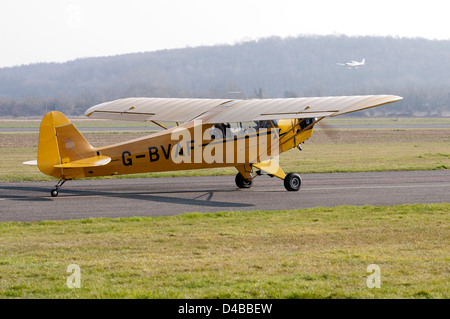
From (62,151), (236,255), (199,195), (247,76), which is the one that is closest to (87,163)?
(62,151)

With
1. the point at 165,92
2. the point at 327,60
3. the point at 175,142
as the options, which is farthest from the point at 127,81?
the point at 175,142

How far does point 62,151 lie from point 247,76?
435ft

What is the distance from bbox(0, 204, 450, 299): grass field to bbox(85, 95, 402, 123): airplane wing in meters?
3.87

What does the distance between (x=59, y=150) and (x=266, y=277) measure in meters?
10.3

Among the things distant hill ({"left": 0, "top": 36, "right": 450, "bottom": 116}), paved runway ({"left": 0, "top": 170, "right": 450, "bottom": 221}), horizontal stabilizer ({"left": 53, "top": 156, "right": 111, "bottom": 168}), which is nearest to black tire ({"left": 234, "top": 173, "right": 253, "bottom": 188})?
paved runway ({"left": 0, "top": 170, "right": 450, "bottom": 221})

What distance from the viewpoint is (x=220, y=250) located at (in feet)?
35.0

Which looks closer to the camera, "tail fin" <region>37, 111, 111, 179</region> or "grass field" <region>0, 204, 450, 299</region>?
"grass field" <region>0, 204, 450, 299</region>

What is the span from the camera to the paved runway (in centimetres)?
1591

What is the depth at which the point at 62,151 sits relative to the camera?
17219 millimetres

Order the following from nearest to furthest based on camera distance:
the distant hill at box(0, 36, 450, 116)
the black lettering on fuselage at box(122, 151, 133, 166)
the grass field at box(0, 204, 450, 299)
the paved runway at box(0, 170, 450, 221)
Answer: the grass field at box(0, 204, 450, 299), the paved runway at box(0, 170, 450, 221), the black lettering on fuselage at box(122, 151, 133, 166), the distant hill at box(0, 36, 450, 116)

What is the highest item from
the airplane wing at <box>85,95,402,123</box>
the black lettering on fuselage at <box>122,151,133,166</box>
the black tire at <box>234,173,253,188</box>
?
the airplane wing at <box>85,95,402,123</box>

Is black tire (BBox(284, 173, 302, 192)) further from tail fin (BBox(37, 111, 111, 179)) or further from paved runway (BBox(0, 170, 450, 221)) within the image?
tail fin (BBox(37, 111, 111, 179))

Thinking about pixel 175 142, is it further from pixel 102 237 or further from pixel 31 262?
pixel 31 262

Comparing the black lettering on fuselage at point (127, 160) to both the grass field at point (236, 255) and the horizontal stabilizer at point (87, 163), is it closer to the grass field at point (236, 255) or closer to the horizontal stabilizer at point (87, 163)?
the horizontal stabilizer at point (87, 163)
